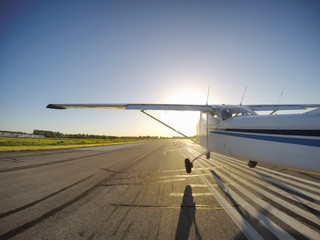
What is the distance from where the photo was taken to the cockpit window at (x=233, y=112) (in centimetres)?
508

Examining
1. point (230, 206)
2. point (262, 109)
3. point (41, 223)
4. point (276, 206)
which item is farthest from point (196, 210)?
point (262, 109)

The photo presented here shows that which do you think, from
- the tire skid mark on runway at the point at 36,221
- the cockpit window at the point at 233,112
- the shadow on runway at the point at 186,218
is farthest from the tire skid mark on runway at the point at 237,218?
the tire skid mark on runway at the point at 36,221

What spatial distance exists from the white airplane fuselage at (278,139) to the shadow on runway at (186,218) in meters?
1.91

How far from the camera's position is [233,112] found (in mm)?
5238

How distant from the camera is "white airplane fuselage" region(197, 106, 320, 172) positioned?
2633 mm

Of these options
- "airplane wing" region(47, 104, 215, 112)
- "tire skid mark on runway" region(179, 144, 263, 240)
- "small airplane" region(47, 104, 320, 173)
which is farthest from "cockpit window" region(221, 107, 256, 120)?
"tire skid mark on runway" region(179, 144, 263, 240)

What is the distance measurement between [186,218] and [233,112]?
3839mm

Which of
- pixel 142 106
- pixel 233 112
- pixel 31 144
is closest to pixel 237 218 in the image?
pixel 233 112

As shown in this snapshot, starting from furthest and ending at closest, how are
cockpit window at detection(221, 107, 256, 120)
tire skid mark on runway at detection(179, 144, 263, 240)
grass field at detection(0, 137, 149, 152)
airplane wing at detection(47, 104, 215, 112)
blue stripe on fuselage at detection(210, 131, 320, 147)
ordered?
grass field at detection(0, 137, 149, 152) → airplane wing at detection(47, 104, 215, 112) → cockpit window at detection(221, 107, 256, 120) → blue stripe on fuselage at detection(210, 131, 320, 147) → tire skid mark on runway at detection(179, 144, 263, 240)

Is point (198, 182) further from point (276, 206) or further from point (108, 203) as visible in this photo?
point (108, 203)

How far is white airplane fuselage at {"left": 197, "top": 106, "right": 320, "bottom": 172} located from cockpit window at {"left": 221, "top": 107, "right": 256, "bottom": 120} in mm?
513

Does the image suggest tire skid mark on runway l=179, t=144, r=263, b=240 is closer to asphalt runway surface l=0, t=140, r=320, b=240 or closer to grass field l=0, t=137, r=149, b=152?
asphalt runway surface l=0, t=140, r=320, b=240

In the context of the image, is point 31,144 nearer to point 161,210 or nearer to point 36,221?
point 36,221

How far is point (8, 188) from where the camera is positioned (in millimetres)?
4859
